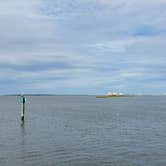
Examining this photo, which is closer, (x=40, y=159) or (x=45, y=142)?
(x=40, y=159)

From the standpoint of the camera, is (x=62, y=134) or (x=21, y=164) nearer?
(x=21, y=164)

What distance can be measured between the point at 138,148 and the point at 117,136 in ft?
23.9

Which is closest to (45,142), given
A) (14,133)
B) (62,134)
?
(62,134)

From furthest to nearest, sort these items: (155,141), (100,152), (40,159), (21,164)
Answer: (155,141) < (100,152) < (40,159) < (21,164)

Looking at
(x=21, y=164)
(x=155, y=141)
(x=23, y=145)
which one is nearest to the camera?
(x=21, y=164)

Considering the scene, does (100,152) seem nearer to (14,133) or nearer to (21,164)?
(21,164)

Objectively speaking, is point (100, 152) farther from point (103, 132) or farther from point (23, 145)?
point (103, 132)

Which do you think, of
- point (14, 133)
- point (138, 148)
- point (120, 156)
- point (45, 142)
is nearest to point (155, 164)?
point (120, 156)

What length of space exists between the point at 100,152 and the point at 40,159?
5585 millimetres

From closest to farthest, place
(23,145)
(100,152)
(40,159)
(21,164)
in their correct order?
(21,164) → (40,159) → (100,152) → (23,145)

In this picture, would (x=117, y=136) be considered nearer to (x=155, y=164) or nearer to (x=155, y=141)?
(x=155, y=141)

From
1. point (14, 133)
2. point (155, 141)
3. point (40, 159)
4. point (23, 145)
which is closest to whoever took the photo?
point (40, 159)

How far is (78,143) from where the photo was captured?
98.4ft

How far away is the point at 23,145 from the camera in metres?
29.4
